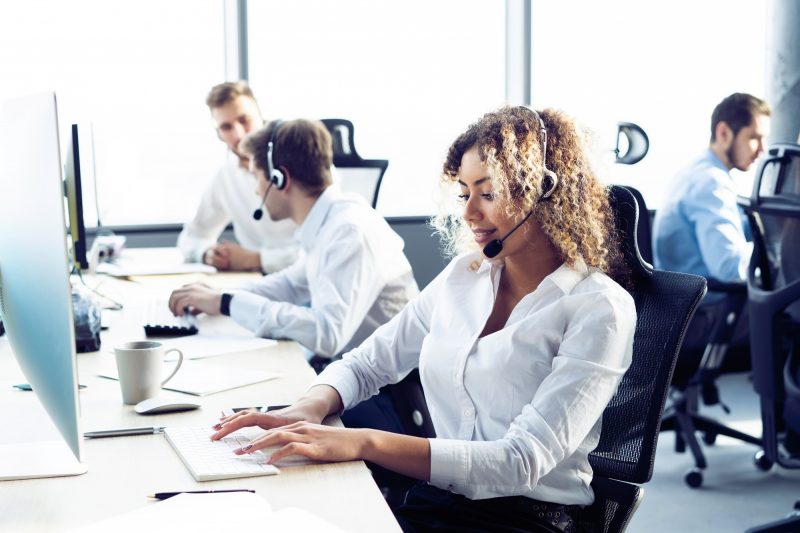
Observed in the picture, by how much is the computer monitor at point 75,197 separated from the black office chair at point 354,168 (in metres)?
1.31

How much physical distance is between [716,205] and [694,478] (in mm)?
966

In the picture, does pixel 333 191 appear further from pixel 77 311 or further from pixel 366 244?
pixel 77 311

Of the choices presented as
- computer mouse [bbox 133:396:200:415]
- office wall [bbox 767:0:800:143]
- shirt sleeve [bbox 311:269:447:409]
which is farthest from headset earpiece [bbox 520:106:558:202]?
office wall [bbox 767:0:800:143]

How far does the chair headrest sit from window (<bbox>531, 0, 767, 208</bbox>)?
11.4 feet

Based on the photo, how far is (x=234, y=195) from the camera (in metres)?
3.71

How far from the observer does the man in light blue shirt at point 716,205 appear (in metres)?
3.24

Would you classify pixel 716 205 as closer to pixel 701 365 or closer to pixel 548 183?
pixel 701 365

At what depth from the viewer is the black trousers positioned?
136 cm

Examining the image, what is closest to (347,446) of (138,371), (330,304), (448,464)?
(448,464)

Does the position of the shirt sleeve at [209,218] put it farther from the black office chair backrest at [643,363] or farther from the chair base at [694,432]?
the black office chair backrest at [643,363]

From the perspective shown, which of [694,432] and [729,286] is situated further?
[694,432]

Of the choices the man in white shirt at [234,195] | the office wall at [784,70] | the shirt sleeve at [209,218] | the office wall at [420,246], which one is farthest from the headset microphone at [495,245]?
the office wall at [420,246]

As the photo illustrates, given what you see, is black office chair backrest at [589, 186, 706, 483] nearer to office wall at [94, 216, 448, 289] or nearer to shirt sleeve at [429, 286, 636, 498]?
shirt sleeve at [429, 286, 636, 498]

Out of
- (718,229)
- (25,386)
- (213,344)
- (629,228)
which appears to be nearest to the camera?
(629,228)
